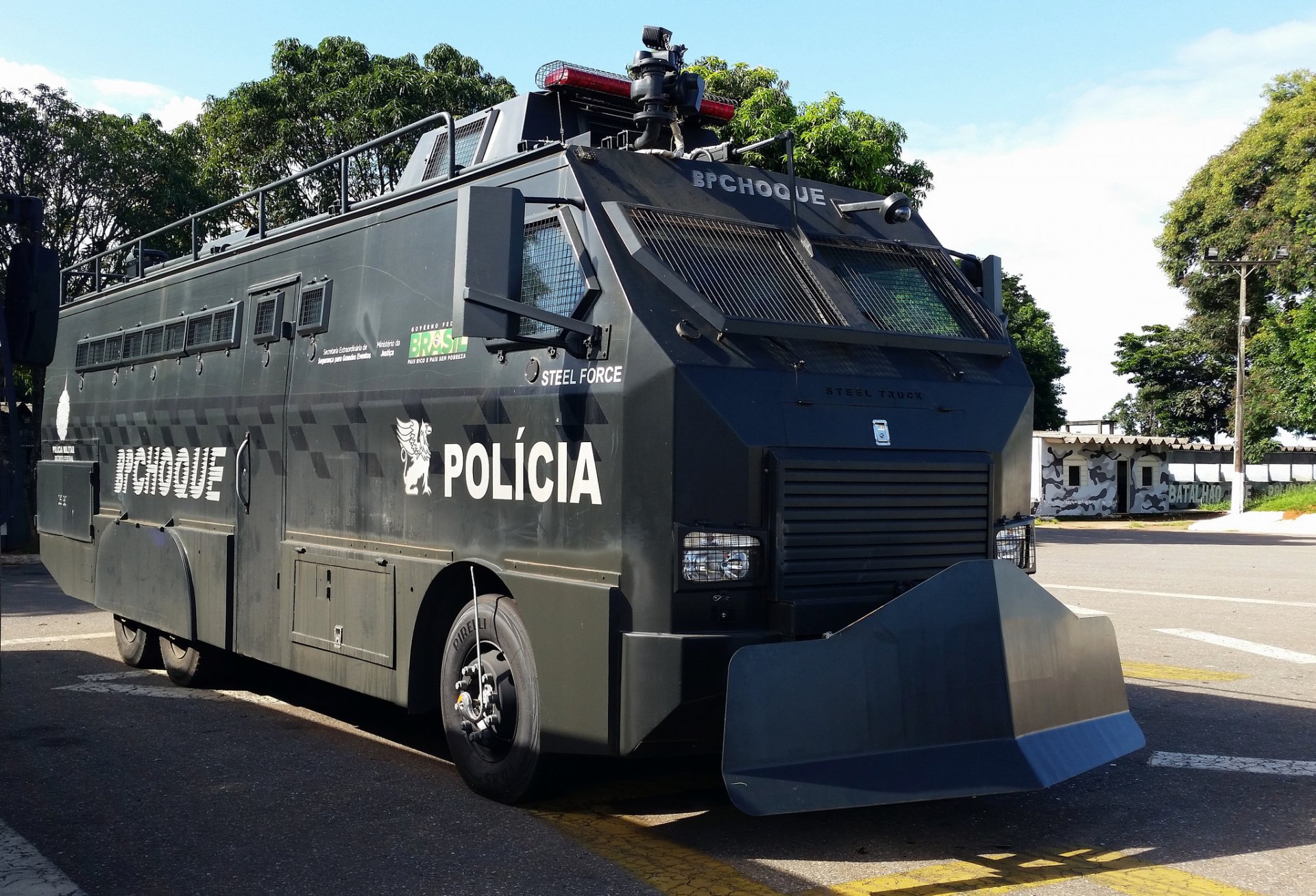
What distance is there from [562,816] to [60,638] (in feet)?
25.8

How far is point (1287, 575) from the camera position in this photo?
58.9 feet

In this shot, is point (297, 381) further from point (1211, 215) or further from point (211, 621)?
point (1211, 215)

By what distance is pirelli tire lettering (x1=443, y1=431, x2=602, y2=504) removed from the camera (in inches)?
205

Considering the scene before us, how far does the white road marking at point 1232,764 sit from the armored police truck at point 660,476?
1137 millimetres

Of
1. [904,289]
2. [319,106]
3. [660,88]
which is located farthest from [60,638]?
[319,106]

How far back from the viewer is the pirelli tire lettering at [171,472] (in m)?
8.26

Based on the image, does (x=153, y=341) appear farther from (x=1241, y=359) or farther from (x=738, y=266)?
(x=1241, y=359)

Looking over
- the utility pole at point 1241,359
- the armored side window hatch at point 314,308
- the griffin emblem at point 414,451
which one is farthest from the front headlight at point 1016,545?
the utility pole at point 1241,359

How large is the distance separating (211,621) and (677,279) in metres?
4.51

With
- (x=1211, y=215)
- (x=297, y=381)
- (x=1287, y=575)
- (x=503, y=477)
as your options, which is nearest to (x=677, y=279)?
(x=503, y=477)

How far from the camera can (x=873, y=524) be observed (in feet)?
17.5

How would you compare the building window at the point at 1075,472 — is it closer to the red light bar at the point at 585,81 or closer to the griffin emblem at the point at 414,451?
the red light bar at the point at 585,81

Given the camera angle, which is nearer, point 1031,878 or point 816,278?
point 1031,878

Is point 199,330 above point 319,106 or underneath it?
underneath
